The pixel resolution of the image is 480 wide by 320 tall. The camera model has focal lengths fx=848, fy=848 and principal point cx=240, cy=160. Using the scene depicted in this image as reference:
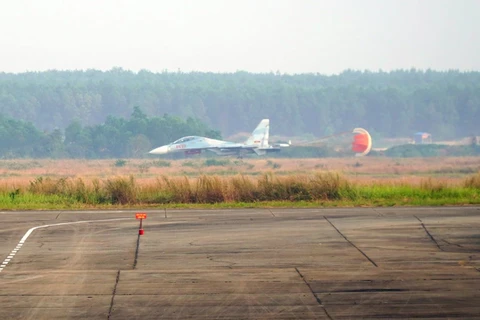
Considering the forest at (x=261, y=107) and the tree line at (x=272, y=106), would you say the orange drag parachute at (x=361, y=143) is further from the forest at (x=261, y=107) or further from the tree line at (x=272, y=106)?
the tree line at (x=272, y=106)

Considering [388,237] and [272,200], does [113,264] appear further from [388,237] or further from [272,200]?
[272,200]

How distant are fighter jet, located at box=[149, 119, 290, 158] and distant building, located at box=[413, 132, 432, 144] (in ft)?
104

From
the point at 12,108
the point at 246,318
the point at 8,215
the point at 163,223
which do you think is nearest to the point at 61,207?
the point at 8,215

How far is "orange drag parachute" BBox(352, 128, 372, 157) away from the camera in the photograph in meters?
72.2

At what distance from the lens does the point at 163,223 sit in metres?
21.5

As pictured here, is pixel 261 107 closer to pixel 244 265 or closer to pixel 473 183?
pixel 473 183

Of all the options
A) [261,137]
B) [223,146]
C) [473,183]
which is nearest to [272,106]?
[261,137]

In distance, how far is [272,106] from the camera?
13950 cm

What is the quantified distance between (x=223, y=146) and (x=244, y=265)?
6248cm

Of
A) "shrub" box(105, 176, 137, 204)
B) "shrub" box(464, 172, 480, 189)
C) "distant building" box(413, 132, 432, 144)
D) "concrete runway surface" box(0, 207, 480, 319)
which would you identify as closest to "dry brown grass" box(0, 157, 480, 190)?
"shrub" box(464, 172, 480, 189)

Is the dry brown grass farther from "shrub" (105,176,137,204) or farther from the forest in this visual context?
the forest

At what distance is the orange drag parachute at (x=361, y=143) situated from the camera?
72.2m

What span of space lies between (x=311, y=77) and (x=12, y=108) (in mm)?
86387

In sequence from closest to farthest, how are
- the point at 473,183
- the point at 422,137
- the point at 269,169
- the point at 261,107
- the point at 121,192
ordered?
1. the point at 121,192
2. the point at 473,183
3. the point at 269,169
4. the point at 422,137
5. the point at 261,107
